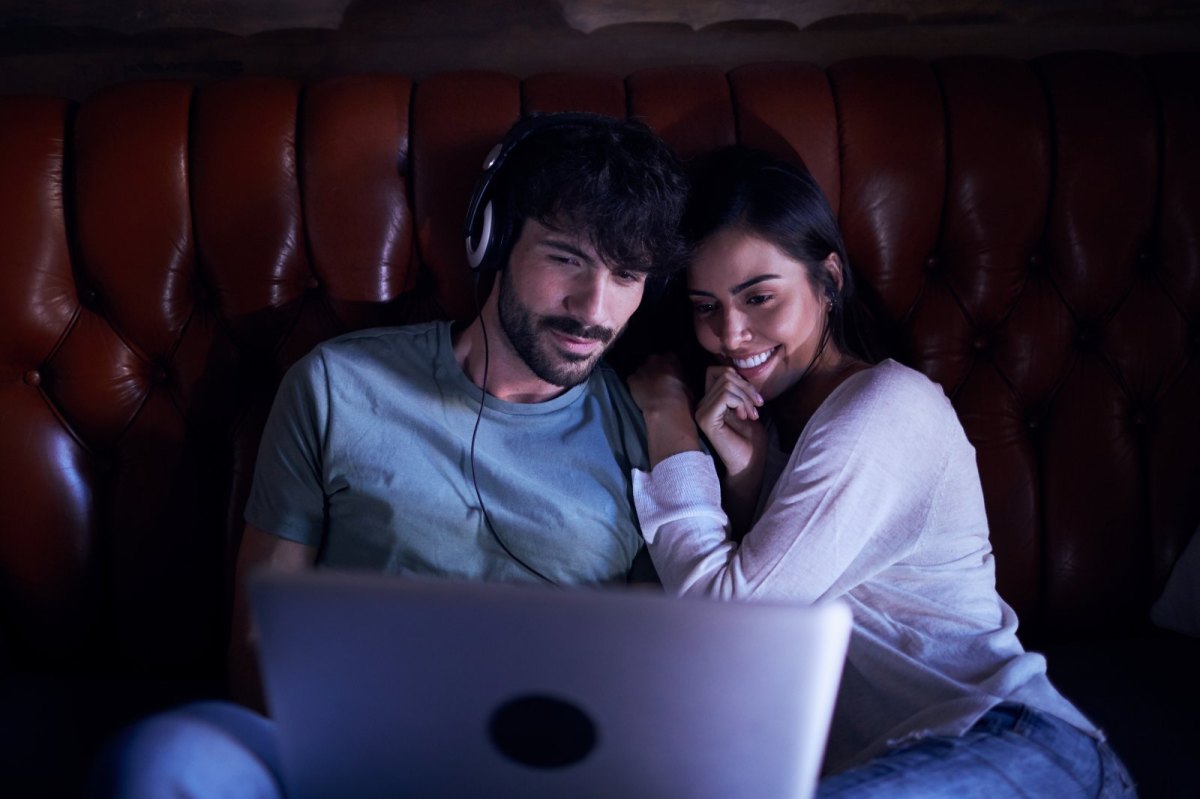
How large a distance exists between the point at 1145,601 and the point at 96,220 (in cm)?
150

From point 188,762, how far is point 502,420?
50cm

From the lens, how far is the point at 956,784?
A: 0.85m

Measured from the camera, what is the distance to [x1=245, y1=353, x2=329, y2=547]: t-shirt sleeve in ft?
3.46

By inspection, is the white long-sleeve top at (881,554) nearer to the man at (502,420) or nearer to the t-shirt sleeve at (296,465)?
the man at (502,420)

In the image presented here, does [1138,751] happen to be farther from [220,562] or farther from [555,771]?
[220,562]

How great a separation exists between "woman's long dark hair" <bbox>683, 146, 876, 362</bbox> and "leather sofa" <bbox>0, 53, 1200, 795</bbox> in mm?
76

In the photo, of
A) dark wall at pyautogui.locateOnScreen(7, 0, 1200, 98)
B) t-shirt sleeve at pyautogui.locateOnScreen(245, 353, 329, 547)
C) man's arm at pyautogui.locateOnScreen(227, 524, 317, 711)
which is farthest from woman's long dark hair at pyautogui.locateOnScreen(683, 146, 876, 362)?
man's arm at pyautogui.locateOnScreen(227, 524, 317, 711)

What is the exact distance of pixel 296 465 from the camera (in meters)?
1.06

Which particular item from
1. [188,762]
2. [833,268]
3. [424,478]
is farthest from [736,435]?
[188,762]

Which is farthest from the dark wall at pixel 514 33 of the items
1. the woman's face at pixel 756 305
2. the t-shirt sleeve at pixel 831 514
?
the t-shirt sleeve at pixel 831 514

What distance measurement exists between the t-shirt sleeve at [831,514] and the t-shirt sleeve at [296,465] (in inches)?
16.3

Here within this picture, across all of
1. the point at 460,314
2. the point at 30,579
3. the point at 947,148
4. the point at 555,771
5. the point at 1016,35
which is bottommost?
the point at 30,579

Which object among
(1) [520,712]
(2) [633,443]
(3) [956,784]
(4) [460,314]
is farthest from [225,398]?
(3) [956,784]

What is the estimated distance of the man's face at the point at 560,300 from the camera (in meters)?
1.04
